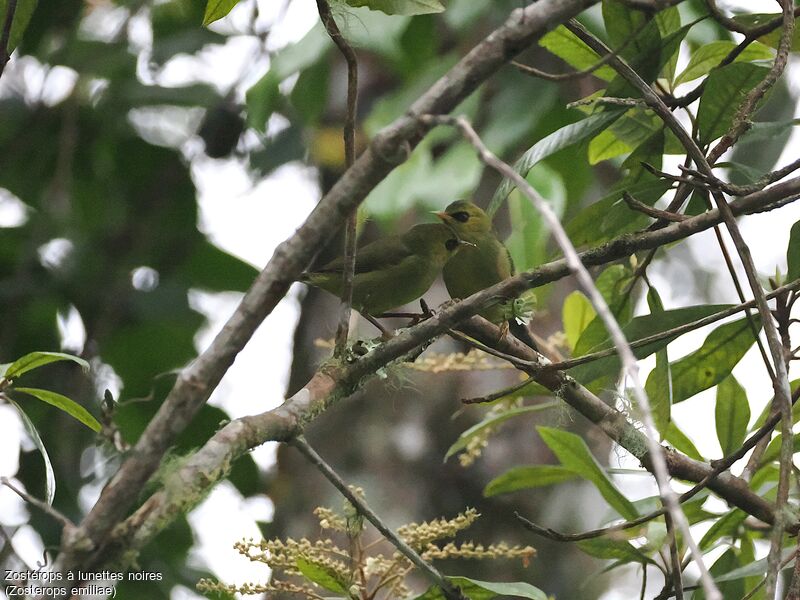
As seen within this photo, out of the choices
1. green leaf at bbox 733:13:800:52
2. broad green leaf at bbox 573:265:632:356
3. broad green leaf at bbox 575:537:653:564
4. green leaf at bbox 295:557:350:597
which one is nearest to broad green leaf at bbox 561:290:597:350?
broad green leaf at bbox 573:265:632:356

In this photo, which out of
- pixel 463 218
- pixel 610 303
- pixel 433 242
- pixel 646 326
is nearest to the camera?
pixel 646 326

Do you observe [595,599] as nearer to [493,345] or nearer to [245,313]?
[493,345]

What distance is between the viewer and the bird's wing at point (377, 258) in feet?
9.11

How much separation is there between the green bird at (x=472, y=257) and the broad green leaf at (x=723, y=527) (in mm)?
946

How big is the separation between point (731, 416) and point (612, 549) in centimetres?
49

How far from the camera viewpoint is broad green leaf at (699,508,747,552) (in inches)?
81.1

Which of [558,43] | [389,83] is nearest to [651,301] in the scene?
[558,43]

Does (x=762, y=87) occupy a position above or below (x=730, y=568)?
above

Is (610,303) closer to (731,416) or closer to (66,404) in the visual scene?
(731,416)

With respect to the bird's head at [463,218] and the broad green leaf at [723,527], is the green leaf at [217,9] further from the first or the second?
the broad green leaf at [723,527]

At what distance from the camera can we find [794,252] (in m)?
1.86

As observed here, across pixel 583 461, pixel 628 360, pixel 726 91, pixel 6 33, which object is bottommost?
pixel 628 360

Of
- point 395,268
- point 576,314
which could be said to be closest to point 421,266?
point 395,268

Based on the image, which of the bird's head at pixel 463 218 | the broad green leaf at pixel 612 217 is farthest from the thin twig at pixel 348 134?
the bird's head at pixel 463 218
